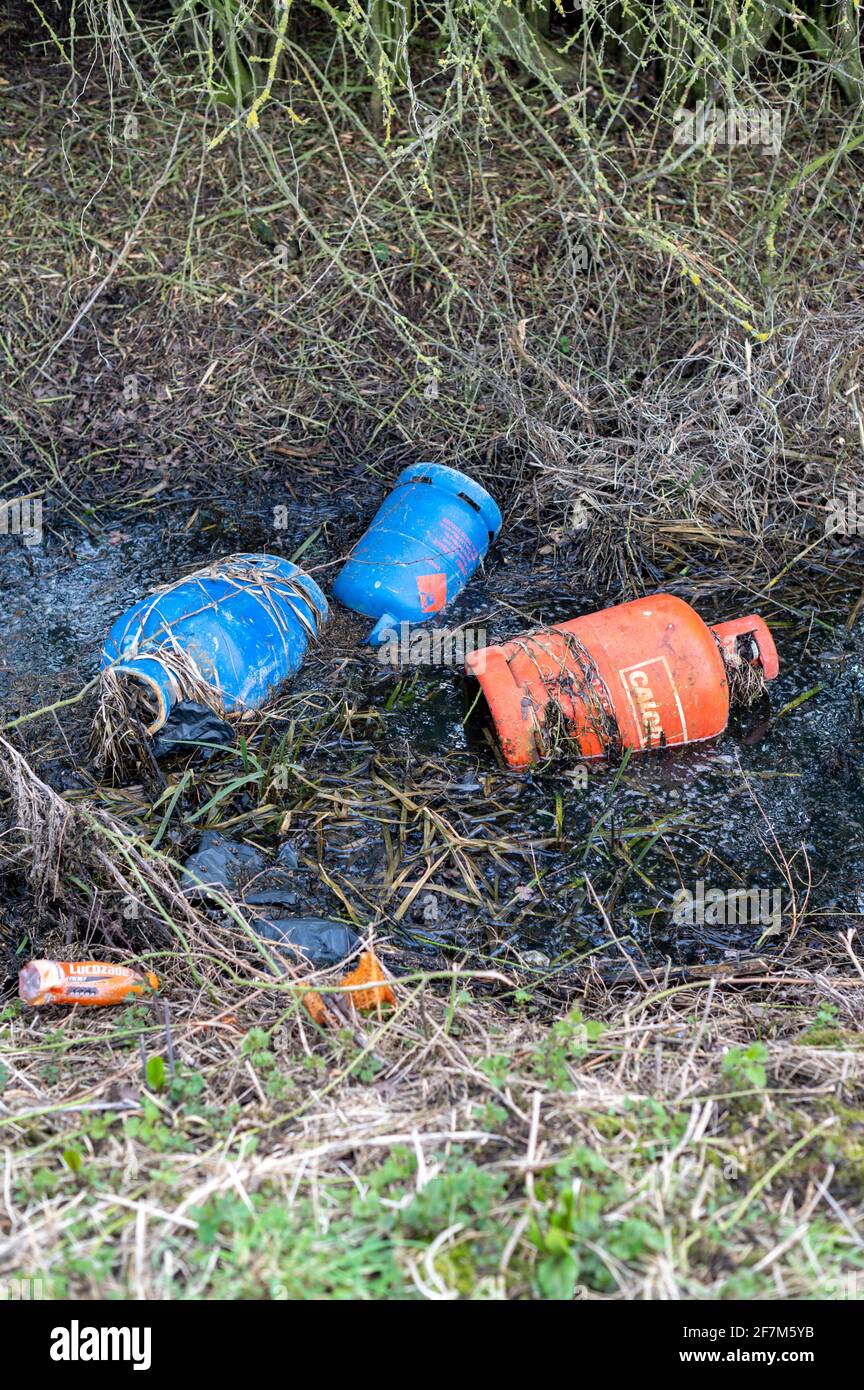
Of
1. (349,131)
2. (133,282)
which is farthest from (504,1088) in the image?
(349,131)

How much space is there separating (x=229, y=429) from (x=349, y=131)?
1.67 metres

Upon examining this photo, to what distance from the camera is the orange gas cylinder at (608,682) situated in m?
3.24

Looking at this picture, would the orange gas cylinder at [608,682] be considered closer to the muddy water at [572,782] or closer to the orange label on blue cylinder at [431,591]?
the muddy water at [572,782]

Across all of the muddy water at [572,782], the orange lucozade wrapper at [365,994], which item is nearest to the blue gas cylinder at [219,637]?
the muddy water at [572,782]

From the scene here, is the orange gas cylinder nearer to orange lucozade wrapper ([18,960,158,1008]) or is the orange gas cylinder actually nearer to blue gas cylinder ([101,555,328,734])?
blue gas cylinder ([101,555,328,734])

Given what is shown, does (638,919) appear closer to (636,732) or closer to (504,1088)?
(636,732)

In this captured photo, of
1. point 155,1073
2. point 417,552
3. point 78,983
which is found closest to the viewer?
point 155,1073

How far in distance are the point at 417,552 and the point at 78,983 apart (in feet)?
6.24

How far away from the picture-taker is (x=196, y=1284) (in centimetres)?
170

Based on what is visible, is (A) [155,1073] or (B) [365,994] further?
(B) [365,994]

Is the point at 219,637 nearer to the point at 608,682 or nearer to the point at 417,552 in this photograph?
the point at 417,552

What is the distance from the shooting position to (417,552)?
3.79 meters

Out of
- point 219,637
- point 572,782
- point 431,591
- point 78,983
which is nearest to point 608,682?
point 572,782

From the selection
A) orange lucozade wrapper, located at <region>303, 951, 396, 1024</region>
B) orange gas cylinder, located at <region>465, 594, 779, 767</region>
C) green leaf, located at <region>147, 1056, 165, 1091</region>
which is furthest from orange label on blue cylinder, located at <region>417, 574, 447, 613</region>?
green leaf, located at <region>147, 1056, 165, 1091</region>
